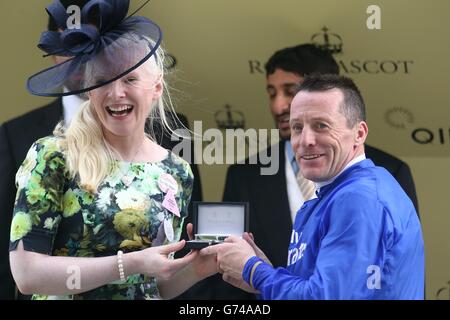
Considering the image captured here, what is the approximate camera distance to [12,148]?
460cm

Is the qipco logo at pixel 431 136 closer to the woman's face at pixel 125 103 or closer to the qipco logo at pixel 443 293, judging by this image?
the qipco logo at pixel 443 293

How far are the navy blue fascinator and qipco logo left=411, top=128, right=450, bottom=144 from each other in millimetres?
2010

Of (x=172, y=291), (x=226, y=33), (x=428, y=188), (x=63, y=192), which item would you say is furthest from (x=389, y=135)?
(x=63, y=192)

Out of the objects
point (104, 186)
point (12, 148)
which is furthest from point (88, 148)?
point (12, 148)

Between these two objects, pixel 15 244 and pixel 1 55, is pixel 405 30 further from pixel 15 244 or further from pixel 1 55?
pixel 15 244

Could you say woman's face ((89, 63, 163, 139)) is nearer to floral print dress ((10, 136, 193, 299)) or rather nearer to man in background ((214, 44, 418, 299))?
floral print dress ((10, 136, 193, 299))

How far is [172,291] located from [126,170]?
51cm

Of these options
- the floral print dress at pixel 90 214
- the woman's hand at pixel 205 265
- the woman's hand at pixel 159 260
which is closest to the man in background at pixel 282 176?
the woman's hand at pixel 205 265

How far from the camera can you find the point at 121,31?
3.55m

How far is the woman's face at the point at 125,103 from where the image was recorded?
345 centimetres

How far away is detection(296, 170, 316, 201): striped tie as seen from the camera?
4.87 m

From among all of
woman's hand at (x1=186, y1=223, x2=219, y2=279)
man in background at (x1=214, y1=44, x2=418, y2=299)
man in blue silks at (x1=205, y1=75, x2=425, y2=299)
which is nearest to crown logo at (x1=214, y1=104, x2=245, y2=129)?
man in background at (x1=214, y1=44, x2=418, y2=299)
